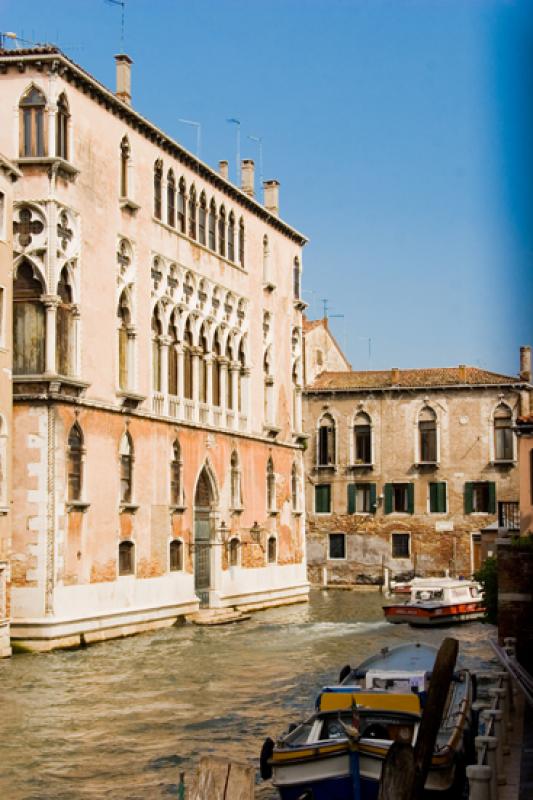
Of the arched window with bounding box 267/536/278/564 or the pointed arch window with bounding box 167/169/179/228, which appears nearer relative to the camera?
the pointed arch window with bounding box 167/169/179/228

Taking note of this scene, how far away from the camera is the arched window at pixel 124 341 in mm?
26516

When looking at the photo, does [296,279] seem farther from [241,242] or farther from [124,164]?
[124,164]

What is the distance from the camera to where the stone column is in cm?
2314

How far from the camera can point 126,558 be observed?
1028 inches

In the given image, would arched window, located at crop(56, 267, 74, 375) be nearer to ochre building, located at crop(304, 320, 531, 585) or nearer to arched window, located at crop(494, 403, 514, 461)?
ochre building, located at crop(304, 320, 531, 585)

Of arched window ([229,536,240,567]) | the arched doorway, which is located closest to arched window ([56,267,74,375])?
the arched doorway

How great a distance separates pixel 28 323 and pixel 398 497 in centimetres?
2161

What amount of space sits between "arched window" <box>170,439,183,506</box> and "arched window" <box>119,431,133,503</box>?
2231 millimetres

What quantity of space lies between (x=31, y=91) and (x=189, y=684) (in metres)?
11.5

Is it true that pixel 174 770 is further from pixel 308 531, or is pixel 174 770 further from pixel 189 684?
pixel 308 531

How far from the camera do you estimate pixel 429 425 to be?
4278 cm

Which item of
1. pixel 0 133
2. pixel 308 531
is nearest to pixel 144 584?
pixel 0 133

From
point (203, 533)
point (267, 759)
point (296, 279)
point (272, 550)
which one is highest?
point (296, 279)

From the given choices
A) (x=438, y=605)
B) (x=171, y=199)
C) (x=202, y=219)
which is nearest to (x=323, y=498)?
(x=438, y=605)
